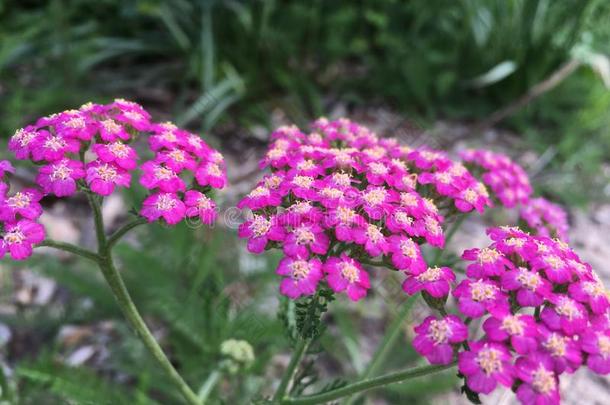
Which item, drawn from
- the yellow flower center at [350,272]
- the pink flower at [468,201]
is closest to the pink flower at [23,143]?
the yellow flower center at [350,272]

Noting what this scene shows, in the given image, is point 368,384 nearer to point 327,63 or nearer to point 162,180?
point 162,180

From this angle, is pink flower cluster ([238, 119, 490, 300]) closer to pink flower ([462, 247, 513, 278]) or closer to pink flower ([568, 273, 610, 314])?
pink flower ([462, 247, 513, 278])

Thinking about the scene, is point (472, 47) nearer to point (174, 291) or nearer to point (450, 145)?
point (450, 145)

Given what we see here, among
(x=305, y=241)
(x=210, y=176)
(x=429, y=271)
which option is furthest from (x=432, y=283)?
(x=210, y=176)

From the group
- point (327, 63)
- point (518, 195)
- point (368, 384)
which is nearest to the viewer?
point (368, 384)

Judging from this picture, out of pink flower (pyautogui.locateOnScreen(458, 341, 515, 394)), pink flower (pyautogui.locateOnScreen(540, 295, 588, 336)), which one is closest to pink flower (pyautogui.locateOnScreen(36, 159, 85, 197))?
pink flower (pyautogui.locateOnScreen(458, 341, 515, 394))

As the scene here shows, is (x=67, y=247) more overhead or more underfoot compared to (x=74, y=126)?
more underfoot
